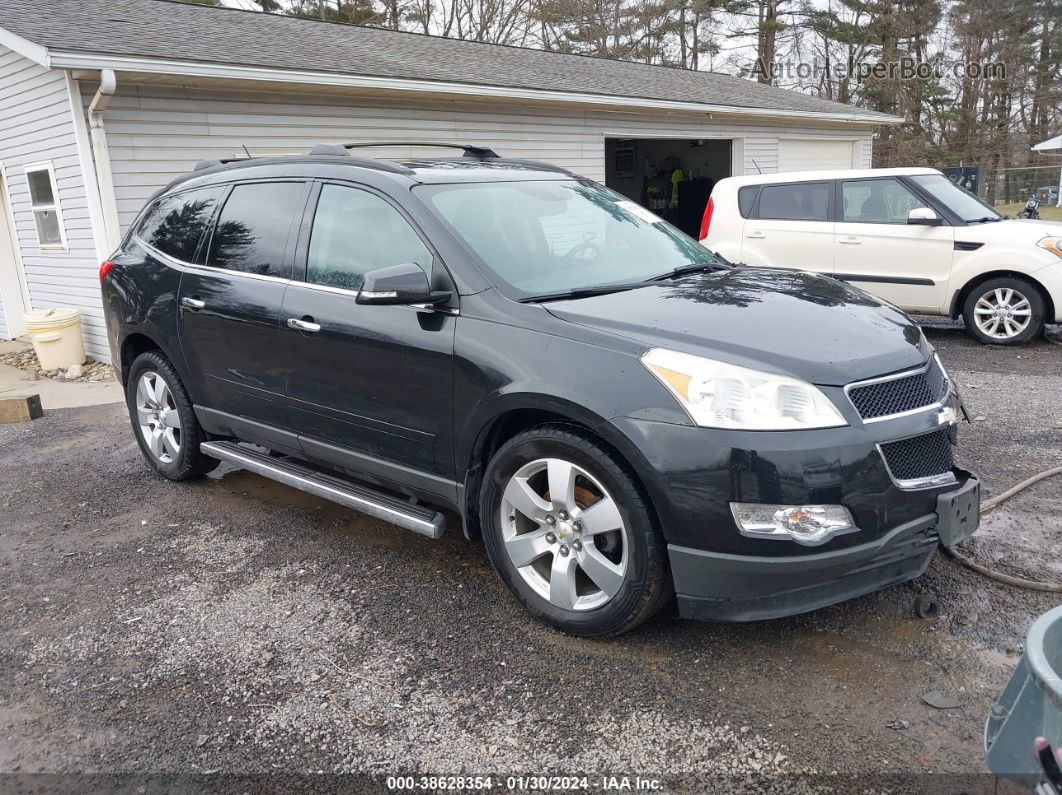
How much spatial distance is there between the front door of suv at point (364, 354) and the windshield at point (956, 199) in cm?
671

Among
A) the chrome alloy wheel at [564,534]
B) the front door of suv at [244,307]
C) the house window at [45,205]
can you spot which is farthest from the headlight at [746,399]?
the house window at [45,205]

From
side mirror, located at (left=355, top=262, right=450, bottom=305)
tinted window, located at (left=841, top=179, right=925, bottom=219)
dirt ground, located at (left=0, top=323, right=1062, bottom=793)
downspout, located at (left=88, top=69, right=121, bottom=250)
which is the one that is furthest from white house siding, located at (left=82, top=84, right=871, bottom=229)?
tinted window, located at (left=841, top=179, right=925, bottom=219)

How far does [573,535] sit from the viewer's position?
3031 millimetres

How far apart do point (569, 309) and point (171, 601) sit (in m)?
2.15

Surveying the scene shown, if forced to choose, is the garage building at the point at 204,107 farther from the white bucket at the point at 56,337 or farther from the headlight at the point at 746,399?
the headlight at the point at 746,399

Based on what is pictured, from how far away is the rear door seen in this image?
894 centimetres

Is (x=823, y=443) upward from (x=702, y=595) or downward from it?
upward

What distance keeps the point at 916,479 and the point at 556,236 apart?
1.84m

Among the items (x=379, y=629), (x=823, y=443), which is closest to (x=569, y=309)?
(x=823, y=443)

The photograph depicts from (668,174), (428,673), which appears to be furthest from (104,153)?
(668,174)

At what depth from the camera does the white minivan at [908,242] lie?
792 cm

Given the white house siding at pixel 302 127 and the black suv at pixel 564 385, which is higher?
the white house siding at pixel 302 127

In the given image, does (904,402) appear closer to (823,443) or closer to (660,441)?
(823,443)

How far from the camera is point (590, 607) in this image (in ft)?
9.98
